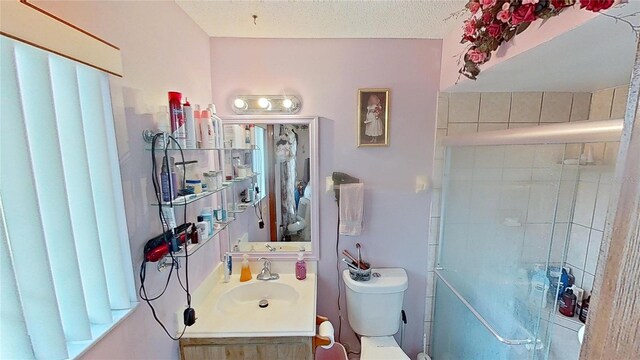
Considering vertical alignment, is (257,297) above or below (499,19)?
below

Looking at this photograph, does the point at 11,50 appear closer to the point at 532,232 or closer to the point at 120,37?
the point at 120,37

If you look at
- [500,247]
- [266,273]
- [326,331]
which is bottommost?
[326,331]

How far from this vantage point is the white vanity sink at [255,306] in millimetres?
1270

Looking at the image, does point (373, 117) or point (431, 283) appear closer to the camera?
point (373, 117)

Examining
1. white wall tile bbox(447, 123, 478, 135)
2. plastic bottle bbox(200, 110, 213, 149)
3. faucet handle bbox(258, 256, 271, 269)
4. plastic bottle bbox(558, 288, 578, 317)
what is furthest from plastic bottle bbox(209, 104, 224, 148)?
plastic bottle bbox(558, 288, 578, 317)

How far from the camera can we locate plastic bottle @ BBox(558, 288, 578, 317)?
4.98 feet

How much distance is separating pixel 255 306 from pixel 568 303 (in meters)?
1.83

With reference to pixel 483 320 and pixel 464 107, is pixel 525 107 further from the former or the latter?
pixel 483 320

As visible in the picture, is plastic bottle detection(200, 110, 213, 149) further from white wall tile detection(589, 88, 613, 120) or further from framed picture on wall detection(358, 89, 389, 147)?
white wall tile detection(589, 88, 613, 120)

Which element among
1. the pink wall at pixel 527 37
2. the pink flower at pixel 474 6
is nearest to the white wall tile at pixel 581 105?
the pink wall at pixel 527 37

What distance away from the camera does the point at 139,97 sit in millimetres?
954

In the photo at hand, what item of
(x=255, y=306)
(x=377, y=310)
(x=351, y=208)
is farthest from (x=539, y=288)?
(x=255, y=306)

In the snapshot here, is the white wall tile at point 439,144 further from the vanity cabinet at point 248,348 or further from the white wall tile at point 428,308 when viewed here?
the vanity cabinet at point 248,348

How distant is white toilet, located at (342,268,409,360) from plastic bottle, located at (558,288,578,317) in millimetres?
882
